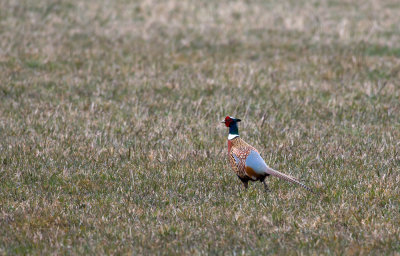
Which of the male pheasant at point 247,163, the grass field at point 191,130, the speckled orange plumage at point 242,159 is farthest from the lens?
the speckled orange plumage at point 242,159

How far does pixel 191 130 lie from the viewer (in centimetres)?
1000

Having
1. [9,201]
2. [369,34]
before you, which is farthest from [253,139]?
[369,34]

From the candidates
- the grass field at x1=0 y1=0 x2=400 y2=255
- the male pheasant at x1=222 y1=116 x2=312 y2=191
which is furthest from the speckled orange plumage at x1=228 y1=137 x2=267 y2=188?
the grass field at x1=0 y1=0 x2=400 y2=255

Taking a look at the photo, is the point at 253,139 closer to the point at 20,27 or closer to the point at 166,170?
the point at 166,170

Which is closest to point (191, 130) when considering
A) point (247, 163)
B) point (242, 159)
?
point (242, 159)

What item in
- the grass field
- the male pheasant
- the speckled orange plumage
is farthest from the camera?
the speckled orange plumage

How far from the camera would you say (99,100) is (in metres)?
11.7

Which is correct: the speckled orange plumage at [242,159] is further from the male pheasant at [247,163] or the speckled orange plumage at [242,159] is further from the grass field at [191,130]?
the grass field at [191,130]

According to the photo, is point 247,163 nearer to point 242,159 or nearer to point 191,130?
point 242,159

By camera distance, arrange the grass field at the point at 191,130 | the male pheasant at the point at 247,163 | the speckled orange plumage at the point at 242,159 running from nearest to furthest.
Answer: the grass field at the point at 191,130 < the male pheasant at the point at 247,163 < the speckled orange plumage at the point at 242,159

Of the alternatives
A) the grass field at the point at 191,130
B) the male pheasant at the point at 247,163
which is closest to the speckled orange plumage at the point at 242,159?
the male pheasant at the point at 247,163

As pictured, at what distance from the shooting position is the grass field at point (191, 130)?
618cm

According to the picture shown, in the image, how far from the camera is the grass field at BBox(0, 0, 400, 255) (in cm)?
618

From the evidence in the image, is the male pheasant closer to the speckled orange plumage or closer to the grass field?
the speckled orange plumage
